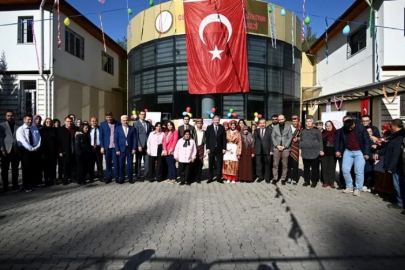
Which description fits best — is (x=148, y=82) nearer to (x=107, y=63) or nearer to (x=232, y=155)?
(x=232, y=155)

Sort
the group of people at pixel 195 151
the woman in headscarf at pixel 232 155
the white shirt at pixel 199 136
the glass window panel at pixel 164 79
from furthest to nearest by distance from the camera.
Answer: the glass window panel at pixel 164 79 < the white shirt at pixel 199 136 < the woman in headscarf at pixel 232 155 < the group of people at pixel 195 151

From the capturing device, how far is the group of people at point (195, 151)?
7.49 metres

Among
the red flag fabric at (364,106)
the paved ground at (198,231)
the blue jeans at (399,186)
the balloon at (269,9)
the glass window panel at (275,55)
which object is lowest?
the paved ground at (198,231)

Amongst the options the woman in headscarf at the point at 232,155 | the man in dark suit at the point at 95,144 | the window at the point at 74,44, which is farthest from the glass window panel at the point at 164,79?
the woman in headscarf at the point at 232,155

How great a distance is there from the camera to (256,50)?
1461 centimetres

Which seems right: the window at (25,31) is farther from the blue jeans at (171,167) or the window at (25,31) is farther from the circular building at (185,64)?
the blue jeans at (171,167)

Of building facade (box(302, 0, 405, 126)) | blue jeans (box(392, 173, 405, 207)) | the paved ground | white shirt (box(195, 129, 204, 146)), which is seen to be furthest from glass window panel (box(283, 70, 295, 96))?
blue jeans (box(392, 173, 405, 207))

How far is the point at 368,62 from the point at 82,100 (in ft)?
49.7

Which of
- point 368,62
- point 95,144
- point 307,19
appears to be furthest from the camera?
point 368,62

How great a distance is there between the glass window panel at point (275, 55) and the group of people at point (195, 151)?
21.4ft

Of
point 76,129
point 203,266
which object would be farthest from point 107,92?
point 203,266

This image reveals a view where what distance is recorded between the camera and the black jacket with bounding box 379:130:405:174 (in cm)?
602

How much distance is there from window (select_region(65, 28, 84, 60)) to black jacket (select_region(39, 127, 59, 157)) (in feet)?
32.6

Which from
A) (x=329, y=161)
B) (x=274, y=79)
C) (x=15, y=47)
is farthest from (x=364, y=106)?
(x=15, y=47)
